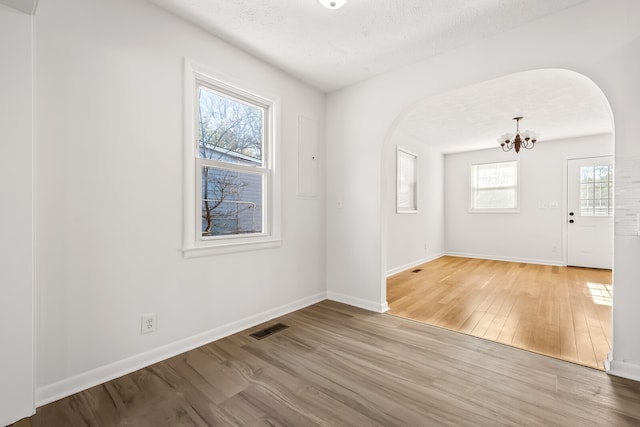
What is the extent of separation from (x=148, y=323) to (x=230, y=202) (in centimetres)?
117

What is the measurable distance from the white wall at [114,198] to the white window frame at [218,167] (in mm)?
61

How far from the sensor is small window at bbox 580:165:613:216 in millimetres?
5316

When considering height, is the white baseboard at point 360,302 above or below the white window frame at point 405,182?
below

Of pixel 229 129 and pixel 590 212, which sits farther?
pixel 590 212

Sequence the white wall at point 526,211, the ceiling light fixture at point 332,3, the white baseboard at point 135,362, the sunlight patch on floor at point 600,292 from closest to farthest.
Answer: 1. the white baseboard at point 135,362
2. the ceiling light fixture at point 332,3
3. the sunlight patch on floor at point 600,292
4. the white wall at point 526,211

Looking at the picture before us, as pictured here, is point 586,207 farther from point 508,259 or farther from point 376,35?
point 376,35

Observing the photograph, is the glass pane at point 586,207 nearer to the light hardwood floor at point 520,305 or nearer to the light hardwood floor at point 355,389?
the light hardwood floor at point 520,305

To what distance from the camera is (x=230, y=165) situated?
2.64m

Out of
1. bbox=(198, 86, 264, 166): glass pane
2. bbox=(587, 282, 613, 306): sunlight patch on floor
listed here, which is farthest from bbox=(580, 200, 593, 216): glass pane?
bbox=(198, 86, 264, 166): glass pane

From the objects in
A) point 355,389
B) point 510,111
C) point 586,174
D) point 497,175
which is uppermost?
point 510,111

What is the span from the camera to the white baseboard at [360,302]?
3176 mm

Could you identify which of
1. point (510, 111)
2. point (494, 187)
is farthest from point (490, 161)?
point (510, 111)

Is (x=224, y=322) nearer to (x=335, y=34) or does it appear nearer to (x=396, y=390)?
(x=396, y=390)

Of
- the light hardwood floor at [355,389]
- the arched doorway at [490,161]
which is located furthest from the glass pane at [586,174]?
the light hardwood floor at [355,389]
